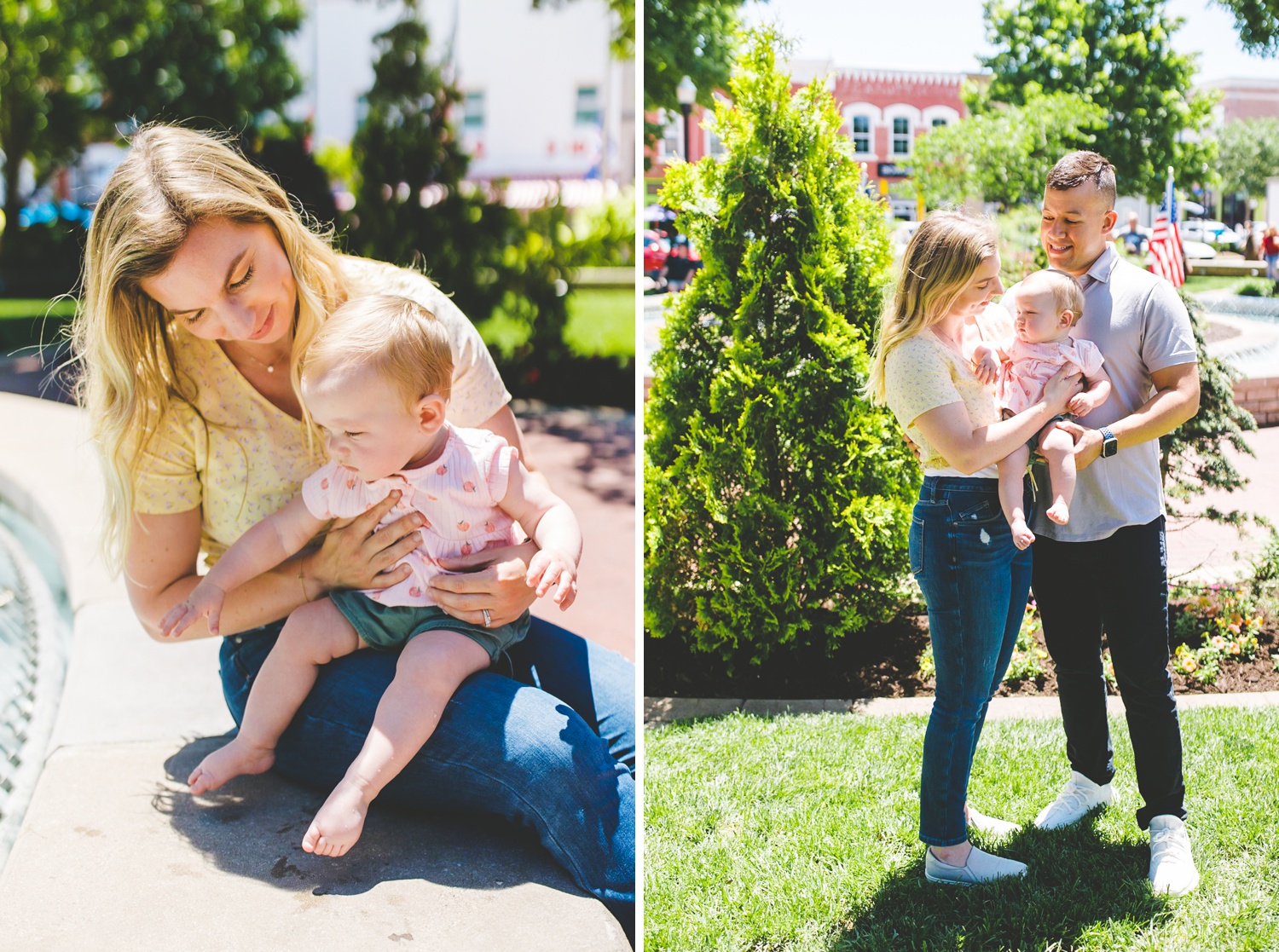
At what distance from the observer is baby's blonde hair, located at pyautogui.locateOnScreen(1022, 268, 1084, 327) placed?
2291 mm

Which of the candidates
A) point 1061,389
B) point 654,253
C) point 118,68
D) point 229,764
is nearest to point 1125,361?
point 1061,389

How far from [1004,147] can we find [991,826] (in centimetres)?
318

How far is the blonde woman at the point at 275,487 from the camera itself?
203 cm

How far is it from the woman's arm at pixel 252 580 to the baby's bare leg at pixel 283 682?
77 millimetres

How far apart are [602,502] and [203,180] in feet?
15.2

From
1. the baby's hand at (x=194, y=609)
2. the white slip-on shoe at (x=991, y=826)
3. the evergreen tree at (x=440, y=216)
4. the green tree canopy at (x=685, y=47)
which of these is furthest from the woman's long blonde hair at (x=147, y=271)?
the evergreen tree at (x=440, y=216)

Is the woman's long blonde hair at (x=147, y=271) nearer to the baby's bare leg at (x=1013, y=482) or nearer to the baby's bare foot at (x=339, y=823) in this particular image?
the baby's bare foot at (x=339, y=823)

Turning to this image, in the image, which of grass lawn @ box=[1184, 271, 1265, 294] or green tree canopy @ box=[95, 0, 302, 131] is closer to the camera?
grass lawn @ box=[1184, 271, 1265, 294]

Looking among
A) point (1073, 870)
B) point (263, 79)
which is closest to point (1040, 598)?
point (1073, 870)

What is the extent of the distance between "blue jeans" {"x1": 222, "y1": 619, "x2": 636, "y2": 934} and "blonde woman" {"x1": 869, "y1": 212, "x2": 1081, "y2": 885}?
0.78m

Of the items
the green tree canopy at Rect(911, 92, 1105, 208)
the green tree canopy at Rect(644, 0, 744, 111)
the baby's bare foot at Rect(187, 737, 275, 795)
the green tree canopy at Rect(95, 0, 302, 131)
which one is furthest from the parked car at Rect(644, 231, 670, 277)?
the baby's bare foot at Rect(187, 737, 275, 795)

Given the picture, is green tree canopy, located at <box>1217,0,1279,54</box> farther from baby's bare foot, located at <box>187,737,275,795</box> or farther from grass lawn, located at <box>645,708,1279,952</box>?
baby's bare foot, located at <box>187,737,275,795</box>

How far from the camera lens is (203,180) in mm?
2057

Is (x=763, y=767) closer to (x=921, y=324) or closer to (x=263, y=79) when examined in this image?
(x=921, y=324)
